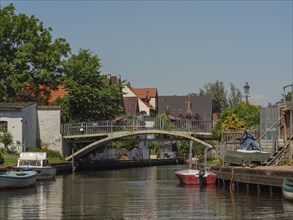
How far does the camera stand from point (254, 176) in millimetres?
48875

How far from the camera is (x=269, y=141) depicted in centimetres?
6047

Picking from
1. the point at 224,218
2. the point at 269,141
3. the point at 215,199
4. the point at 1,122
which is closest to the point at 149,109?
the point at 1,122

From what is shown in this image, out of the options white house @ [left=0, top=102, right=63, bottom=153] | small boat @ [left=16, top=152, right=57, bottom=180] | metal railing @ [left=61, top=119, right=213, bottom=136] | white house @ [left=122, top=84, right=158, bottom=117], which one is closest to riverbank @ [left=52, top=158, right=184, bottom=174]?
white house @ [left=0, top=102, right=63, bottom=153]

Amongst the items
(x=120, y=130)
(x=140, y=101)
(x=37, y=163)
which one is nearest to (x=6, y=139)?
(x=37, y=163)

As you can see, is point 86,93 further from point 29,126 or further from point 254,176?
point 254,176

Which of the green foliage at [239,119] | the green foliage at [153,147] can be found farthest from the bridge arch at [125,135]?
the green foliage at [153,147]

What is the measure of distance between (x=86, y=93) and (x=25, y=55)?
343 inches

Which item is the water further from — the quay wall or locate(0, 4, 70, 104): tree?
locate(0, 4, 70, 104): tree

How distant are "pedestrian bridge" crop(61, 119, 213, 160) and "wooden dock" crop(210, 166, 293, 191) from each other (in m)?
22.9

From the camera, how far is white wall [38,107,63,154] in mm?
85875

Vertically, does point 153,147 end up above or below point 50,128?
below

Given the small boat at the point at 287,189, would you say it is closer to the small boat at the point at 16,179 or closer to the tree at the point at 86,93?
the small boat at the point at 16,179

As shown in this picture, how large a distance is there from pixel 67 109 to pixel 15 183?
38.2 m

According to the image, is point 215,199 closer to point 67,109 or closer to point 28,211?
point 28,211
